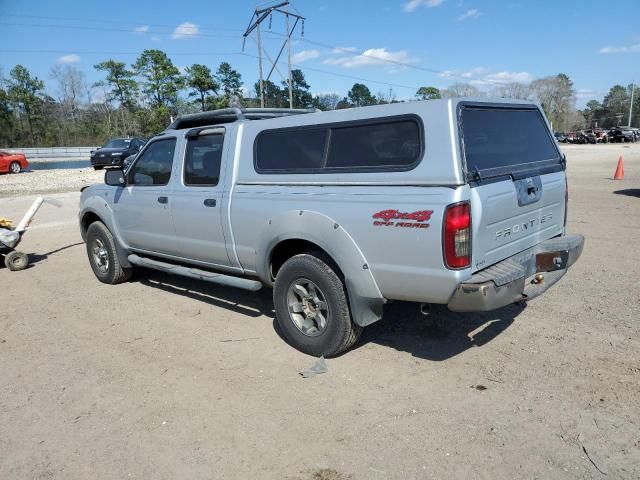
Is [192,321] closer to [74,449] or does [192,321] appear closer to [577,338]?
[74,449]

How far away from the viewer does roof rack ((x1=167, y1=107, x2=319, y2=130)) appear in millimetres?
4895

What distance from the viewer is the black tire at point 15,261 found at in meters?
7.40

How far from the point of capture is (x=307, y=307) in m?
4.16

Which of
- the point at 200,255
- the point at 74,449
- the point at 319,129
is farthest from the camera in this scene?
the point at 200,255

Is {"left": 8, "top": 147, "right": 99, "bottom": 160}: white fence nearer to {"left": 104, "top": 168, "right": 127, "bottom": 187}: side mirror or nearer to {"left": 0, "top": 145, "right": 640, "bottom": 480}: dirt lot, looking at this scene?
{"left": 104, "top": 168, "right": 127, "bottom": 187}: side mirror

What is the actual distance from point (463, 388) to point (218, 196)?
9.08ft

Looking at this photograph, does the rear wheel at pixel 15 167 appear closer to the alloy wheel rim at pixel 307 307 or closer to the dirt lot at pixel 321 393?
the dirt lot at pixel 321 393

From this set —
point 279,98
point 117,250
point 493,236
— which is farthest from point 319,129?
point 279,98

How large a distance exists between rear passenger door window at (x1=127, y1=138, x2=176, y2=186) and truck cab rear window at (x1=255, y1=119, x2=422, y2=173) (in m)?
1.40

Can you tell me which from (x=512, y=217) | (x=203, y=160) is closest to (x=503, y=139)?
(x=512, y=217)

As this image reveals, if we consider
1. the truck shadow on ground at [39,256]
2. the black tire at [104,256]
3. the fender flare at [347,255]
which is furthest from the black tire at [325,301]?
the truck shadow on ground at [39,256]

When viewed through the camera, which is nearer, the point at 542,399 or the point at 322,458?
the point at 322,458

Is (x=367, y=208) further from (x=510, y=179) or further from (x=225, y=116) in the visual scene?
(x=225, y=116)

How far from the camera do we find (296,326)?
422cm
